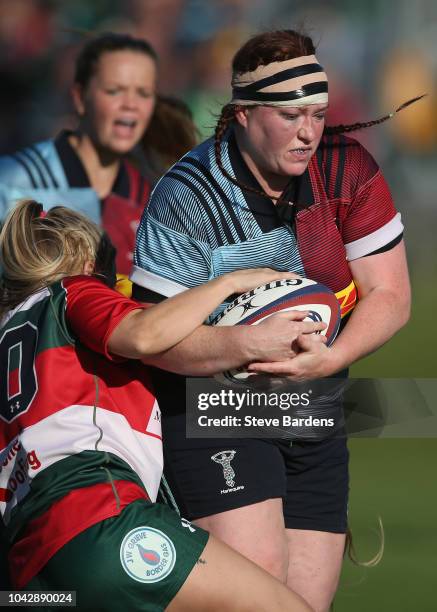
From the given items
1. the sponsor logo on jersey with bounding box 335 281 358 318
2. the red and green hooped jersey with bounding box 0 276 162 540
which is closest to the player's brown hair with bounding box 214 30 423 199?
the sponsor logo on jersey with bounding box 335 281 358 318

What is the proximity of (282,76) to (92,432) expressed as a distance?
4.38 feet

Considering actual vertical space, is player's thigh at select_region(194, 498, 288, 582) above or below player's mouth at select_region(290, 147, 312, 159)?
below

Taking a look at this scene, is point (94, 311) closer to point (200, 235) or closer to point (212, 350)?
point (212, 350)

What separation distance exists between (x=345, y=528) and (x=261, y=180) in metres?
1.31

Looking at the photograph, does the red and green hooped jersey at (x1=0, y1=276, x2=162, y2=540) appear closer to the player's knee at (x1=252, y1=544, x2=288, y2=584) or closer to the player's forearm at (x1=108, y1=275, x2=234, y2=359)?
the player's forearm at (x1=108, y1=275, x2=234, y2=359)

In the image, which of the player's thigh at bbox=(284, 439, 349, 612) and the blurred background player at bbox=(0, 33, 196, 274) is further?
the blurred background player at bbox=(0, 33, 196, 274)

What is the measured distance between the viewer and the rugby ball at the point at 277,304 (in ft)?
12.1

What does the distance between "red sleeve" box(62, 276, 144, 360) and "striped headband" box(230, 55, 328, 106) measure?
2.76 feet

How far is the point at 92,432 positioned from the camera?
3.37 metres

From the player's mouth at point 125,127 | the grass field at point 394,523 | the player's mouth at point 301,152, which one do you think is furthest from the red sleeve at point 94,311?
the player's mouth at point 125,127

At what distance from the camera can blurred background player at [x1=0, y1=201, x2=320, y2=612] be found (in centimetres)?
319

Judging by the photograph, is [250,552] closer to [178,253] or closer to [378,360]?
[178,253]

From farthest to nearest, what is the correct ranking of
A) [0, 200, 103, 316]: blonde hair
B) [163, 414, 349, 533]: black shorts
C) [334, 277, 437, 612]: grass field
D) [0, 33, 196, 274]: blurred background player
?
[0, 33, 196, 274]: blurred background player → [334, 277, 437, 612]: grass field → [163, 414, 349, 533]: black shorts → [0, 200, 103, 316]: blonde hair

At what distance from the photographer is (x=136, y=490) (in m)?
3.33
